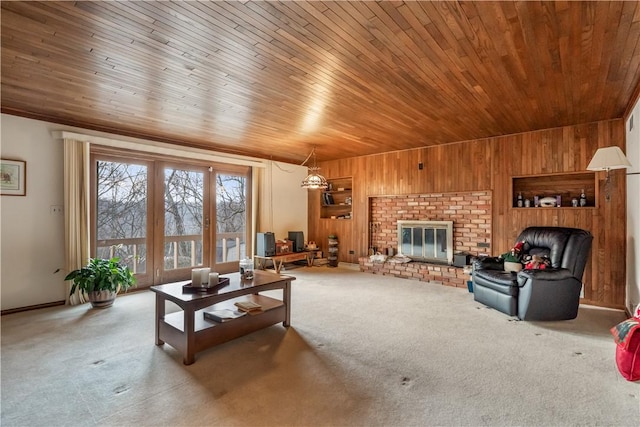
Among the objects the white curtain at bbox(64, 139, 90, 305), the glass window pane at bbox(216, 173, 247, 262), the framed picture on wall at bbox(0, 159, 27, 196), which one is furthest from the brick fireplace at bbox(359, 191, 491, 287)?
the framed picture on wall at bbox(0, 159, 27, 196)

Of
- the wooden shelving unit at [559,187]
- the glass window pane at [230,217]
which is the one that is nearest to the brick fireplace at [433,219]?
the wooden shelving unit at [559,187]

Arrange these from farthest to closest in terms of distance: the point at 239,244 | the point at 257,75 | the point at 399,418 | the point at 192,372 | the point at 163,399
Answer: the point at 239,244 < the point at 257,75 < the point at 192,372 < the point at 163,399 < the point at 399,418

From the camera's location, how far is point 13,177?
12.3ft

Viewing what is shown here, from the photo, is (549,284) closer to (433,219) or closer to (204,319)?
(433,219)

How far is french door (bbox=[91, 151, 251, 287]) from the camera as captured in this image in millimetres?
4605

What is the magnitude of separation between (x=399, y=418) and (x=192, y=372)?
4.88 ft

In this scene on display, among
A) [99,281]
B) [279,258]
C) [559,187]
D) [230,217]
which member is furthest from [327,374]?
[559,187]

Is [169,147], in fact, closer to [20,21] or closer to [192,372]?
[20,21]

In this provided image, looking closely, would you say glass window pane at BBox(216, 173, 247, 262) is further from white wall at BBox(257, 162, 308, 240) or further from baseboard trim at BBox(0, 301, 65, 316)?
baseboard trim at BBox(0, 301, 65, 316)

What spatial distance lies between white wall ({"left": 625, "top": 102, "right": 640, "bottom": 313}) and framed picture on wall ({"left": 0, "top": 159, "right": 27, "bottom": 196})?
22.1ft

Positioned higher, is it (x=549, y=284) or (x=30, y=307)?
(x=549, y=284)

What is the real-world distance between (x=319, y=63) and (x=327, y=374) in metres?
2.43

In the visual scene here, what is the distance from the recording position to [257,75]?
112 inches

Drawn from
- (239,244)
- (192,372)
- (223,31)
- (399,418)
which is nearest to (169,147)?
(239,244)
